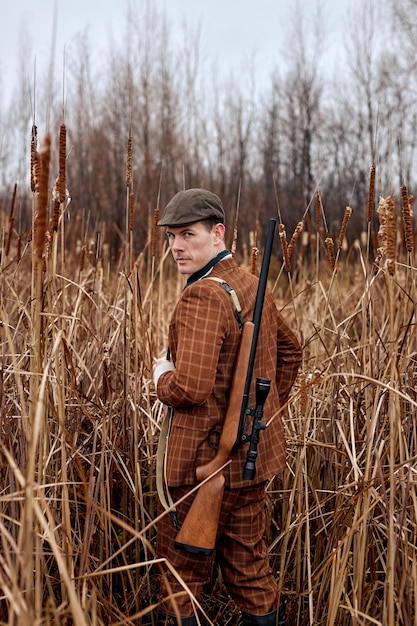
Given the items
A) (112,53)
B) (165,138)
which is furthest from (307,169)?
(112,53)

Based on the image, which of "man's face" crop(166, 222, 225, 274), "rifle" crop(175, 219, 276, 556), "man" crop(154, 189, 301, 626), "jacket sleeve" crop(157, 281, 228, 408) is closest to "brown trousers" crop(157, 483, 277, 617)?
"man" crop(154, 189, 301, 626)

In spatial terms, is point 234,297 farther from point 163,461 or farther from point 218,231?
point 163,461

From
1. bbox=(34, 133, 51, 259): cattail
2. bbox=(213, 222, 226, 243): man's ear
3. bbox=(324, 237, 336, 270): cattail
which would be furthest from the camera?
bbox=(324, 237, 336, 270): cattail

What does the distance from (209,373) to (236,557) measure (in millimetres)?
576

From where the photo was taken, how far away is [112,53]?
37.6ft

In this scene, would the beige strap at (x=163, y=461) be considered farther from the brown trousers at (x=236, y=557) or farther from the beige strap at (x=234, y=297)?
the beige strap at (x=234, y=297)

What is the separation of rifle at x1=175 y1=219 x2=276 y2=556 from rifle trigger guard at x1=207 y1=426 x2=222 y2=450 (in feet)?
0.12

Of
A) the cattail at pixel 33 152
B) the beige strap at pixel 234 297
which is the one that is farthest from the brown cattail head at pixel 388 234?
the cattail at pixel 33 152

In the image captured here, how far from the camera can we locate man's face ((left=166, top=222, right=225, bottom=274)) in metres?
1.90

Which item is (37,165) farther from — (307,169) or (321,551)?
(307,169)

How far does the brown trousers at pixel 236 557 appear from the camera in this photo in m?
1.88

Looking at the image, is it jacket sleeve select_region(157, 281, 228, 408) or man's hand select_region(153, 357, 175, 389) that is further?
man's hand select_region(153, 357, 175, 389)

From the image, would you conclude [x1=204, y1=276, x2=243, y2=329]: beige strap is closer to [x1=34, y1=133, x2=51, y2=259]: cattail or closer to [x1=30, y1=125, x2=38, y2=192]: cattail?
[x1=30, y1=125, x2=38, y2=192]: cattail

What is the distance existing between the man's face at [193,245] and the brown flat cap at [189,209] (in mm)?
31
